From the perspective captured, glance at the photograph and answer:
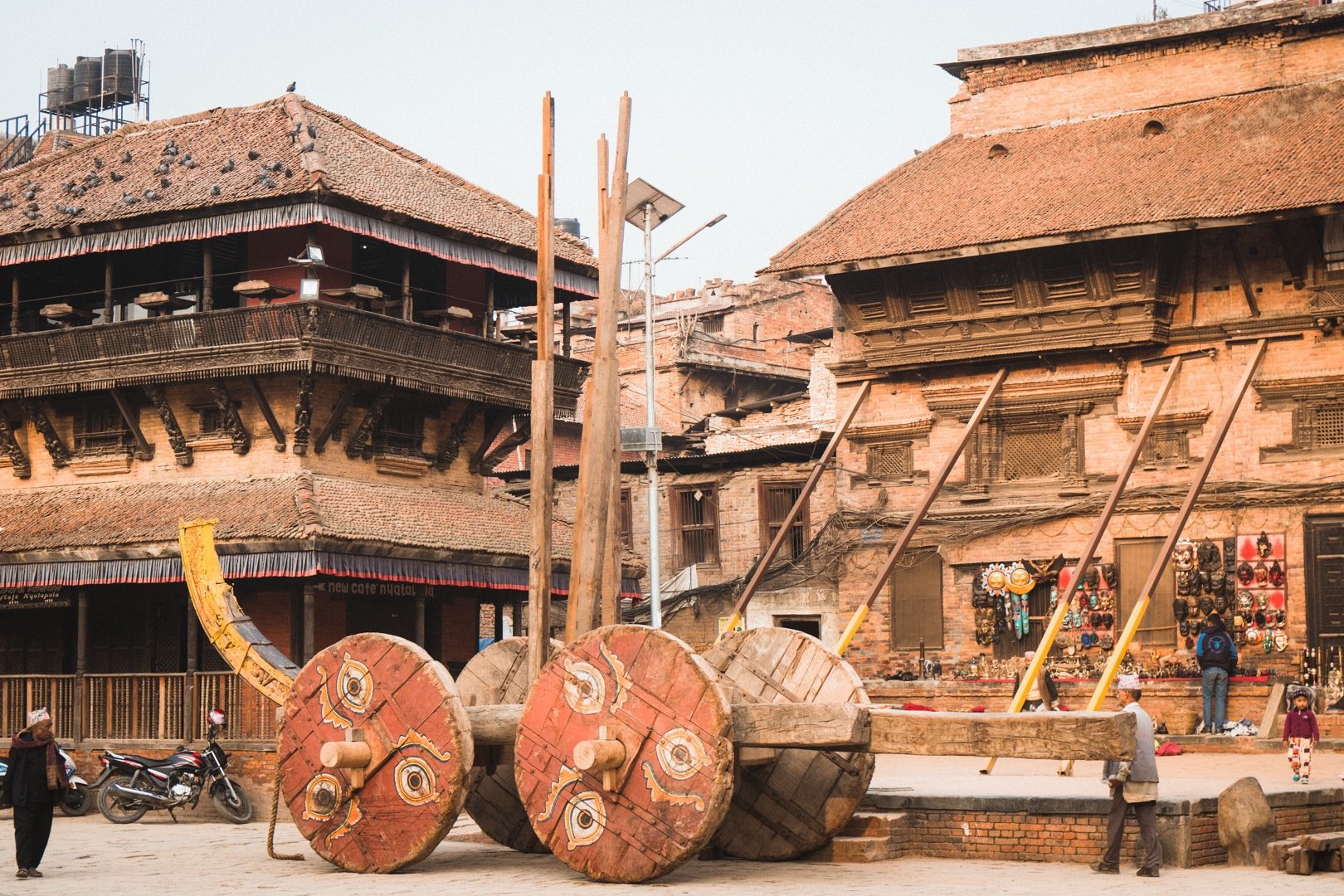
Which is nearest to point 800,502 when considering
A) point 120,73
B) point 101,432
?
point 101,432

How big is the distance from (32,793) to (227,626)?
3271 mm

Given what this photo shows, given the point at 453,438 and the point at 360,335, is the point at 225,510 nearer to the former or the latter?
the point at 360,335

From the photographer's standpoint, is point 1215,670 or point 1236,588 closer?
point 1215,670

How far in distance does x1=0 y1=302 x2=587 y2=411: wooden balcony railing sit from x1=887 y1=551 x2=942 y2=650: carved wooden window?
6.94m

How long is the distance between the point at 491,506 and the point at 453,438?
1.29m

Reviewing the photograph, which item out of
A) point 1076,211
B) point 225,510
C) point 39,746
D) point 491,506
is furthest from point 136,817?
point 1076,211

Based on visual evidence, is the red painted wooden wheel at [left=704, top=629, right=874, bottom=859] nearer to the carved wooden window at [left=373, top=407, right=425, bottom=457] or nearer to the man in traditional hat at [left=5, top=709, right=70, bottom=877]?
the man in traditional hat at [left=5, top=709, right=70, bottom=877]

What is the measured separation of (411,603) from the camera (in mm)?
29453

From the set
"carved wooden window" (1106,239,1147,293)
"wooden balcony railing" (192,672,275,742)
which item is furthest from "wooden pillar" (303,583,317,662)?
"carved wooden window" (1106,239,1147,293)

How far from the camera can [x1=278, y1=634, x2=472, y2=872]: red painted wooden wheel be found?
43.5ft

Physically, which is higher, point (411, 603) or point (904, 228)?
point (904, 228)

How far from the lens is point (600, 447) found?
51.5ft

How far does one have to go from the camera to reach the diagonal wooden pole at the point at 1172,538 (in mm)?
21672

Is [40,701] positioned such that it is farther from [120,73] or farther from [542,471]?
[120,73]
